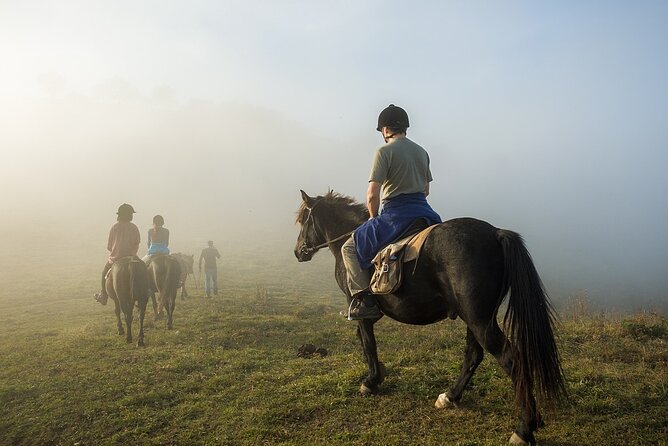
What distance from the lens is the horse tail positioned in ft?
13.7

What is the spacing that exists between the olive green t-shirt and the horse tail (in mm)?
1674

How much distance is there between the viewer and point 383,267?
17.5 ft

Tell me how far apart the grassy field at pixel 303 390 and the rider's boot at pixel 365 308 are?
1.25 meters

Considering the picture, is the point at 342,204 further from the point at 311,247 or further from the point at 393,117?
the point at 393,117

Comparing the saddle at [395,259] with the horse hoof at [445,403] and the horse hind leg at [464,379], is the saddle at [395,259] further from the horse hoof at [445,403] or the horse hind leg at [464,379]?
the horse hoof at [445,403]

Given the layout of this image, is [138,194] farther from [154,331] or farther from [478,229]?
[478,229]

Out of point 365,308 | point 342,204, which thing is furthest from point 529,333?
point 342,204

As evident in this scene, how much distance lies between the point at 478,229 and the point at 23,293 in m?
33.6

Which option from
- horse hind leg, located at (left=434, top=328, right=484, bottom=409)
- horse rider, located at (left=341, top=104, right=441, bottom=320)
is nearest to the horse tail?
horse hind leg, located at (left=434, top=328, right=484, bottom=409)

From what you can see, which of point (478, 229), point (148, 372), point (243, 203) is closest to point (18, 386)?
point (148, 372)

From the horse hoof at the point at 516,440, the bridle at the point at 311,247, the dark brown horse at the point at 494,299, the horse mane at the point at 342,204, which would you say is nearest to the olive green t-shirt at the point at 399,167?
the dark brown horse at the point at 494,299

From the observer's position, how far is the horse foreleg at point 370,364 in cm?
616

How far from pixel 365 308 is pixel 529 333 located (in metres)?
2.27

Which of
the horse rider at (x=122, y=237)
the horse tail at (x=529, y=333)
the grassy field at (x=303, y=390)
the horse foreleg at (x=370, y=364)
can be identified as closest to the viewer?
the horse tail at (x=529, y=333)
